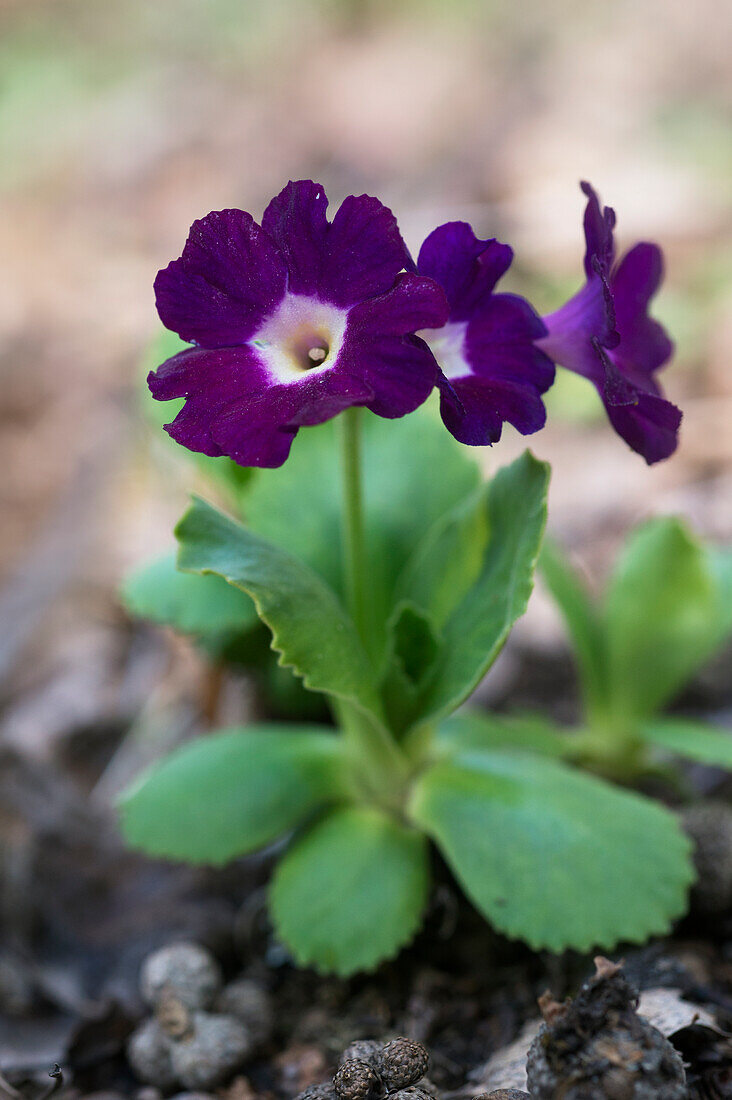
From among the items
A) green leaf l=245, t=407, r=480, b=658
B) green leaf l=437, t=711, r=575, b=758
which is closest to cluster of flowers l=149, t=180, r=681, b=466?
green leaf l=245, t=407, r=480, b=658

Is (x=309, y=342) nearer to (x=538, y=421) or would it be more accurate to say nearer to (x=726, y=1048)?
(x=538, y=421)

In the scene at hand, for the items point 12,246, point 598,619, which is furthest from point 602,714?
point 12,246

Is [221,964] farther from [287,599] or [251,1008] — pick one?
[287,599]

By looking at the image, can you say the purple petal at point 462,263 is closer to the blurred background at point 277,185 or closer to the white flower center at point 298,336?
the white flower center at point 298,336

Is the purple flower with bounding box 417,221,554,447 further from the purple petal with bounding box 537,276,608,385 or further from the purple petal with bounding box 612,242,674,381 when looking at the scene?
the purple petal with bounding box 612,242,674,381

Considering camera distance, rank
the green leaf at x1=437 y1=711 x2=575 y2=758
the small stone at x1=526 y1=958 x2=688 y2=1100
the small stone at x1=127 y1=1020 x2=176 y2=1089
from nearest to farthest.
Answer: the small stone at x1=526 y1=958 x2=688 y2=1100
the small stone at x1=127 y1=1020 x2=176 y2=1089
the green leaf at x1=437 y1=711 x2=575 y2=758

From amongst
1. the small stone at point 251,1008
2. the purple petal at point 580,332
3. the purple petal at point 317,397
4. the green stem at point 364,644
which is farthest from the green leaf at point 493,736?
the purple petal at point 317,397

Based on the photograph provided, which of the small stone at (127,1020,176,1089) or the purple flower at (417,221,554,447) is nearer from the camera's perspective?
the purple flower at (417,221,554,447)

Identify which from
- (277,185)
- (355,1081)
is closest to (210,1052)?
(355,1081)

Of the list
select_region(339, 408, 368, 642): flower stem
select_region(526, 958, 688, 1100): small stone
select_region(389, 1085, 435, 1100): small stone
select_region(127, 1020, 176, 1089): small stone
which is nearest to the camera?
A: select_region(526, 958, 688, 1100): small stone
